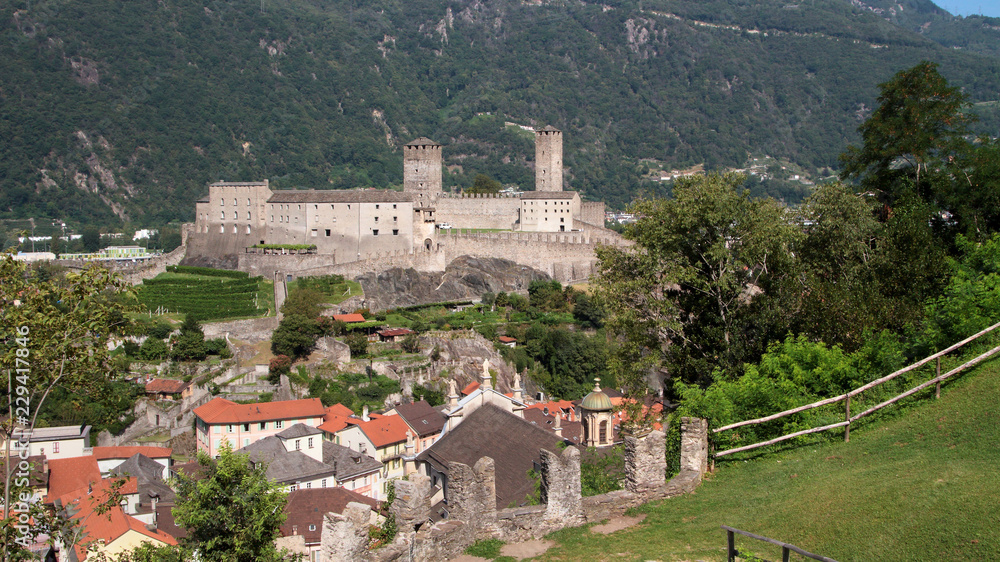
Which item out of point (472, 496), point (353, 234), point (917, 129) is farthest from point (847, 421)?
point (353, 234)

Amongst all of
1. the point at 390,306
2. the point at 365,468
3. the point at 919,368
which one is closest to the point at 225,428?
the point at 365,468

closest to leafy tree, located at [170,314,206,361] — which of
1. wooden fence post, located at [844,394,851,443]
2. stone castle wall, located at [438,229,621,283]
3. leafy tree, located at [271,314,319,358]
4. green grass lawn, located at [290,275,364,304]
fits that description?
leafy tree, located at [271,314,319,358]

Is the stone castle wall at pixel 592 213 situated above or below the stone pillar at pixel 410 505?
above

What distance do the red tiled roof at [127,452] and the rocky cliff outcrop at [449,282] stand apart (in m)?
17.7

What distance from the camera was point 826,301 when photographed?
16.4 metres

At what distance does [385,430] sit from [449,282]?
22.1 meters

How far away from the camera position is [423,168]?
232 feet

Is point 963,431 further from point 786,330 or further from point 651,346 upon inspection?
point 651,346

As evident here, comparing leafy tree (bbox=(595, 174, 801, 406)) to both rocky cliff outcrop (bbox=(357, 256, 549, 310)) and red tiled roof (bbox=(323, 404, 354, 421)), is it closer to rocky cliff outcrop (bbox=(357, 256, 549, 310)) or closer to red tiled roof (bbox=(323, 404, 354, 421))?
red tiled roof (bbox=(323, 404, 354, 421))

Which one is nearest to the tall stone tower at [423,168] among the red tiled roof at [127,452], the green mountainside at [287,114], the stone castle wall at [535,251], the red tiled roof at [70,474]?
the stone castle wall at [535,251]

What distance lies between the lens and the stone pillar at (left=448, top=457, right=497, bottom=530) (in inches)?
403

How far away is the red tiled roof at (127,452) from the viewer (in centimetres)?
3097

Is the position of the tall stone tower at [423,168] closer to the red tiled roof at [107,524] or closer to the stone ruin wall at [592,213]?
the stone ruin wall at [592,213]

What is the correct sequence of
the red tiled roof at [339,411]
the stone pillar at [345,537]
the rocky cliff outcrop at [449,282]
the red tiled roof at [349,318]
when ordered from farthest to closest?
the rocky cliff outcrop at [449,282], the red tiled roof at [349,318], the red tiled roof at [339,411], the stone pillar at [345,537]
